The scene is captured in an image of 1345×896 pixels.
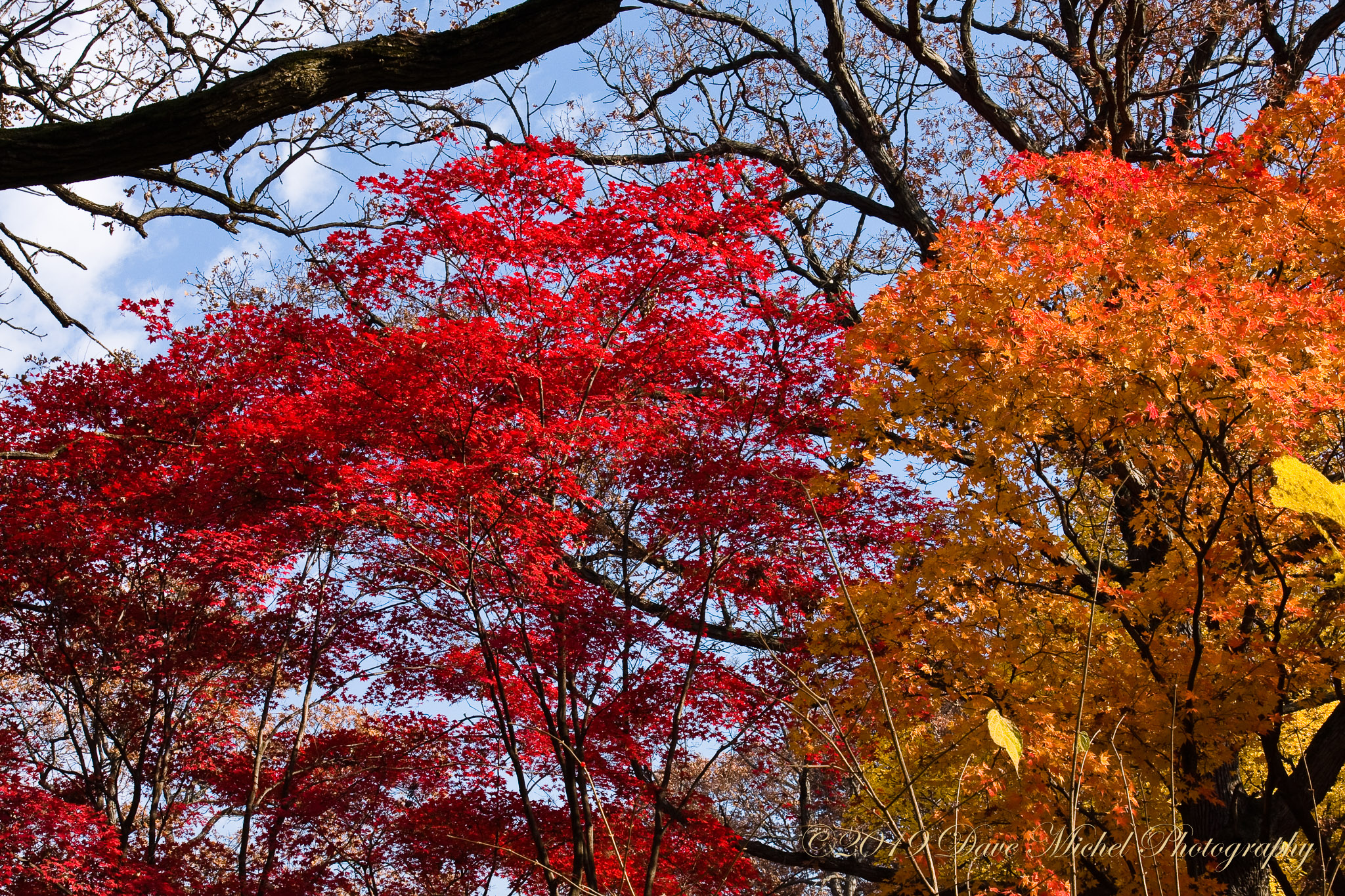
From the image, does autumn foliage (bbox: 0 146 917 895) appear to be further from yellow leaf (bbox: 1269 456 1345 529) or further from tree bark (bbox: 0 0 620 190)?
yellow leaf (bbox: 1269 456 1345 529)

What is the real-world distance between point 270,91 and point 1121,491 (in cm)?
524

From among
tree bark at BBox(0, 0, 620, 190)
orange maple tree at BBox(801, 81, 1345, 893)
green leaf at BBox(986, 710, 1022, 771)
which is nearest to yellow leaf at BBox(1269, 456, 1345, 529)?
green leaf at BBox(986, 710, 1022, 771)

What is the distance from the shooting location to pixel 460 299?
25.7ft

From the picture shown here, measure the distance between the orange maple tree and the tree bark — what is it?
3.22 metres

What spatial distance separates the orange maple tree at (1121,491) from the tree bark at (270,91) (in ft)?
10.6

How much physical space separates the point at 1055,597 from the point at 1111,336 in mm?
2751

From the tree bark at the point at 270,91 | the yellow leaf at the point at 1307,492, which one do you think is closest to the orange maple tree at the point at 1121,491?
the tree bark at the point at 270,91

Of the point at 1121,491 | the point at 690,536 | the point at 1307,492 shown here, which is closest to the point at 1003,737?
the point at 1307,492

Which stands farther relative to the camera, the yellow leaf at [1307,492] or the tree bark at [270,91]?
the tree bark at [270,91]

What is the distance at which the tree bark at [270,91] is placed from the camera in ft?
13.1

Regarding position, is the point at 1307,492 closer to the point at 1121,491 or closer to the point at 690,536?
the point at 1121,491

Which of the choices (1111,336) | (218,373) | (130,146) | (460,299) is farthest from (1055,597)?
(218,373)

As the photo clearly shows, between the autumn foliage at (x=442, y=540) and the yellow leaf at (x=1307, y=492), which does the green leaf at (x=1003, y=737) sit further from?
the autumn foliage at (x=442, y=540)

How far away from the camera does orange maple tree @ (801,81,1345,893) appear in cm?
549
